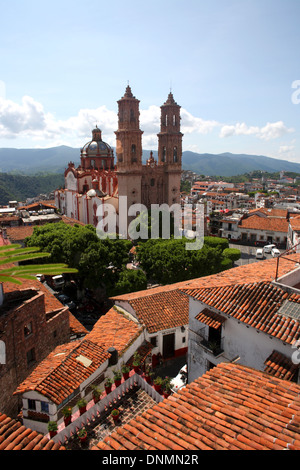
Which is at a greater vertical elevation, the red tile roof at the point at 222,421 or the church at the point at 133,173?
the church at the point at 133,173

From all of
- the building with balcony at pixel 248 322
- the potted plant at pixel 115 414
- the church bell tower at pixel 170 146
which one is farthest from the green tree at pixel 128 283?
the church bell tower at pixel 170 146

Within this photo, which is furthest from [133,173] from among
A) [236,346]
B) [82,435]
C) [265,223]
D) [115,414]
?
A: [82,435]

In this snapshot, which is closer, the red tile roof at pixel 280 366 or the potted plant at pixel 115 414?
the red tile roof at pixel 280 366

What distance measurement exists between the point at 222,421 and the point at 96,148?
56.3m

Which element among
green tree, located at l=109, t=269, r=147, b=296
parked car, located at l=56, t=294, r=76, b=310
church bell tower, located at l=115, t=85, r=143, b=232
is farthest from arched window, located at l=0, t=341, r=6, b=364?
church bell tower, located at l=115, t=85, r=143, b=232

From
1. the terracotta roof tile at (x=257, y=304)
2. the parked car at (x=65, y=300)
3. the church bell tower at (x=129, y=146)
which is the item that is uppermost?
the church bell tower at (x=129, y=146)

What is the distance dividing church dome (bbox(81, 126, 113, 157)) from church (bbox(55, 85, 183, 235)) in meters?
4.39

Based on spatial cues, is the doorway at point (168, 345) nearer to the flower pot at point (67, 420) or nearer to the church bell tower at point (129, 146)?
the flower pot at point (67, 420)

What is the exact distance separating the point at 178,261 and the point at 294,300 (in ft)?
46.4

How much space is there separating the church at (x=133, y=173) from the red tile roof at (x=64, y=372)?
30.2 m

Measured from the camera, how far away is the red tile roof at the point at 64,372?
10.4 m

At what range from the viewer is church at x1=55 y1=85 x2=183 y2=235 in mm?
39750

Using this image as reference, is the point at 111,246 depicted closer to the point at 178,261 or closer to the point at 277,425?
the point at 178,261
